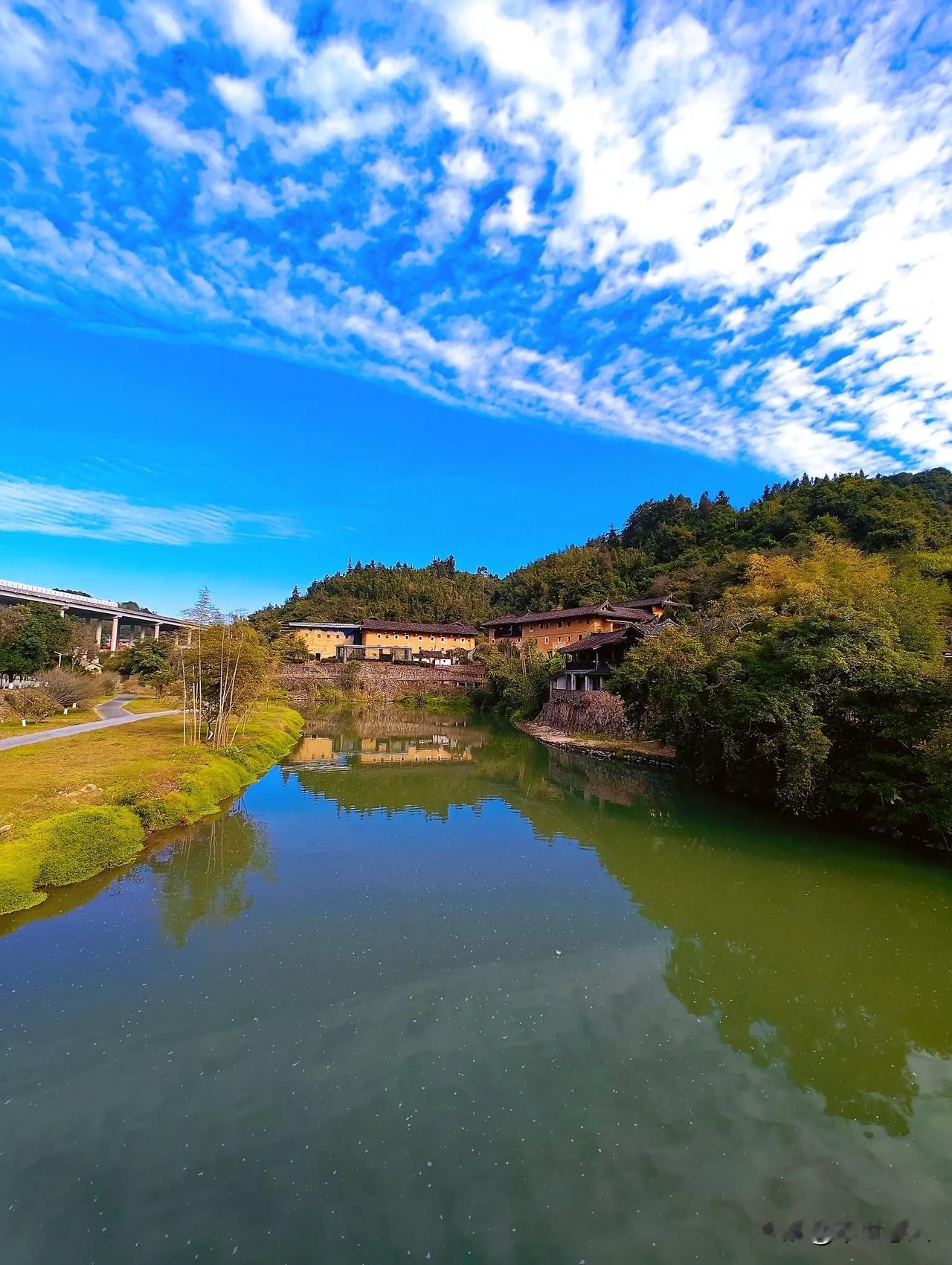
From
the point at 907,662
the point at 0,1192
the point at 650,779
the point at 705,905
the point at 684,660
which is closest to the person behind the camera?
the point at 0,1192

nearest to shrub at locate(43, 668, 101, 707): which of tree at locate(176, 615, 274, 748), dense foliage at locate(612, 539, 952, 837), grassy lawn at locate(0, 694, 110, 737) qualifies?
grassy lawn at locate(0, 694, 110, 737)

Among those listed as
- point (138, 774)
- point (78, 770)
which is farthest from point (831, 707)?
point (78, 770)

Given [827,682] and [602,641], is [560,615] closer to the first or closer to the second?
[602,641]

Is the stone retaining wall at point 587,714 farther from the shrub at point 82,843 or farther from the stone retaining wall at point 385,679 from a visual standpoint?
the shrub at point 82,843

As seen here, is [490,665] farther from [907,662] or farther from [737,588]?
[907,662]

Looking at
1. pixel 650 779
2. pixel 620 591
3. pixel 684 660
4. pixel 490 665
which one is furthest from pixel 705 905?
pixel 620 591

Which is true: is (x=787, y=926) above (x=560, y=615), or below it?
below
